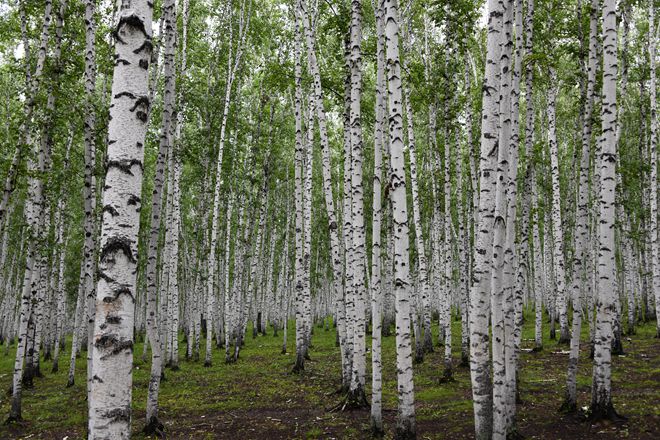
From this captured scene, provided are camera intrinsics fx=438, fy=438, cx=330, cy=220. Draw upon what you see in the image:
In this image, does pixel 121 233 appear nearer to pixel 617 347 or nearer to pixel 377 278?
pixel 377 278

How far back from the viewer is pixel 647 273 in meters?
21.8

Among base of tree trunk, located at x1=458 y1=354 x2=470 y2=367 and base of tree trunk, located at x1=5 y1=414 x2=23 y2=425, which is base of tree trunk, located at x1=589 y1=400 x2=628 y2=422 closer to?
base of tree trunk, located at x1=458 y1=354 x2=470 y2=367

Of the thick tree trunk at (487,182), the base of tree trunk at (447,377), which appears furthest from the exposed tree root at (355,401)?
the thick tree trunk at (487,182)

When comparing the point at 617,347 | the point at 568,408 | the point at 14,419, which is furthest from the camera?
the point at 617,347

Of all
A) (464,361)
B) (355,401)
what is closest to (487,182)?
(355,401)

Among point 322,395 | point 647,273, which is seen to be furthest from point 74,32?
point 647,273

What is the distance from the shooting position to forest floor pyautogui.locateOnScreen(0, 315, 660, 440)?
8.42 meters

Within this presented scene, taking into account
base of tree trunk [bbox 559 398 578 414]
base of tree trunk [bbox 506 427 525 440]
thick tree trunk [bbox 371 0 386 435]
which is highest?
thick tree trunk [bbox 371 0 386 435]

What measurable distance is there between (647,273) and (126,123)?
1014 inches

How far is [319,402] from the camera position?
1126 centimetres

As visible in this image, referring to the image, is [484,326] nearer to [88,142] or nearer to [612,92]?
[612,92]

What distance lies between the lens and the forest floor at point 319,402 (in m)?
8.42

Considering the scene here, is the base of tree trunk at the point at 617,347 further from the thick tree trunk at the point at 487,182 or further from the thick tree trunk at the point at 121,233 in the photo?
the thick tree trunk at the point at 121,233

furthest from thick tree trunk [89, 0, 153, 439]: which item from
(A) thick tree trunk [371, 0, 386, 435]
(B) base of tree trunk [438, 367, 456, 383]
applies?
(B) base of tree trunk [438, 367, 456, 383]
